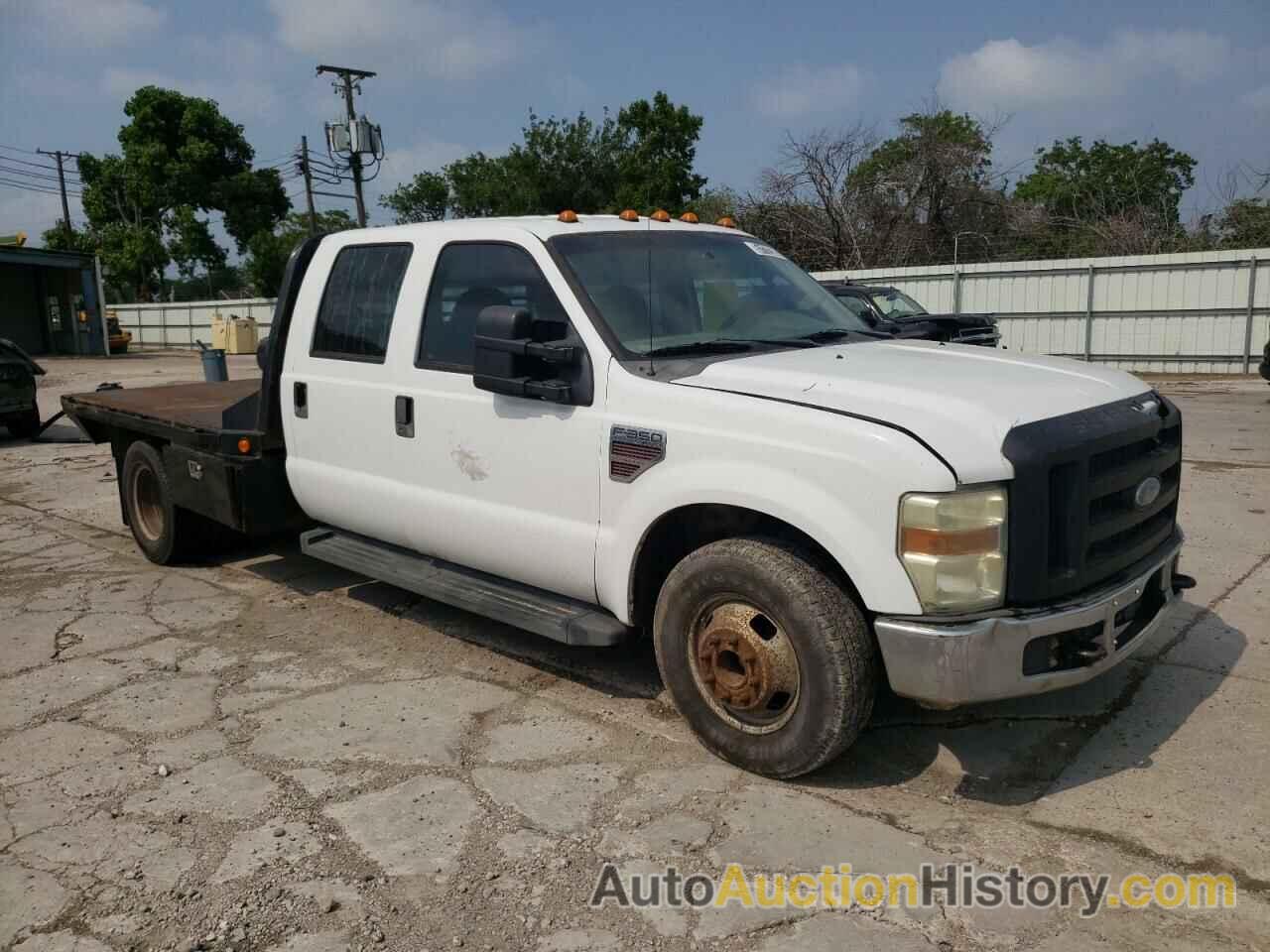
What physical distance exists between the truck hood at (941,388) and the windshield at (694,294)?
Answer: 1.00ft

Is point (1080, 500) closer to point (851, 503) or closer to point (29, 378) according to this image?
point (851, 503)

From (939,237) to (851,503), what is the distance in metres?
27.5

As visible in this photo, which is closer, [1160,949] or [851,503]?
[1160,949]

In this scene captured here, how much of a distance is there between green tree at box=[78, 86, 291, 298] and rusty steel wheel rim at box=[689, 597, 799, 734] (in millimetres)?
46191

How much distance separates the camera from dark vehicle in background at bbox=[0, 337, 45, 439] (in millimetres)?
12836

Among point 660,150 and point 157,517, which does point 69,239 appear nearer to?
point 660,150

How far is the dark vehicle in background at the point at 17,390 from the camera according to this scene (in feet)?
42.1

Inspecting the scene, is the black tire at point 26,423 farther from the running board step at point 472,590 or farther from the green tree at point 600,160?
the green tree at point 600,160

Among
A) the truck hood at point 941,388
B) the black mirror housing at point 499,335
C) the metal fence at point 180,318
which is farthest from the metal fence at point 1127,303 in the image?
the metal fence at point 180,318

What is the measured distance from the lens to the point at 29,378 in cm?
1302

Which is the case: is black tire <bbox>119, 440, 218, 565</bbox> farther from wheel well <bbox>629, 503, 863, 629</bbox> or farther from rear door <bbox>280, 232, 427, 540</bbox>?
wheel well <bbox>629, 503, 863, 629</bbox>

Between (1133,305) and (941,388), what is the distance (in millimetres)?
18397

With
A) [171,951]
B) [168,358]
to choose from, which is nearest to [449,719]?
[171,951]

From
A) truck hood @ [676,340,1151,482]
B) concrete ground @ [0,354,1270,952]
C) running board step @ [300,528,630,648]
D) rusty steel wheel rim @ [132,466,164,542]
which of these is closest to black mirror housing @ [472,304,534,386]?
truck hood @ [676,340,1151,482]
